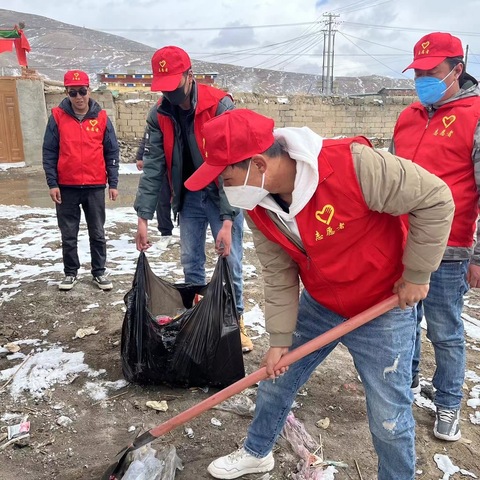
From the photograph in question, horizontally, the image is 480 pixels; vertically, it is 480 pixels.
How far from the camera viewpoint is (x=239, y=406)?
99.3 inches

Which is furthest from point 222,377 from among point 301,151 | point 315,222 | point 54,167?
point 54,167

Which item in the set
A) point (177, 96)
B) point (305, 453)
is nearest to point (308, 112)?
point (177, 96)

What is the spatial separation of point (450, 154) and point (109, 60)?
358 feet

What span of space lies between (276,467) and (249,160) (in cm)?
144

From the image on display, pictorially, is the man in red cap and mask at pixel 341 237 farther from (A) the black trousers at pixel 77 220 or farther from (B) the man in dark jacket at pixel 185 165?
(A) the black trousers at pixel 77 220

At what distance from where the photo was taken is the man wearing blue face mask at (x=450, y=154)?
208 centimetres

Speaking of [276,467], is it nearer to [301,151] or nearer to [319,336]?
[319,336]

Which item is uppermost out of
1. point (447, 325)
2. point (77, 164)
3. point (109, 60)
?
point (109, 60)

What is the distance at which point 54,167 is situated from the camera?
385cm

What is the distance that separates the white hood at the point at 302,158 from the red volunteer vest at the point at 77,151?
2.73 meters

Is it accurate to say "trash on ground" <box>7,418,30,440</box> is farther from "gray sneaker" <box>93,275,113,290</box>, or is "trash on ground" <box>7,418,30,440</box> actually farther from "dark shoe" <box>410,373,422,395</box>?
"dark shoe" <box>410,373,422,395</box>

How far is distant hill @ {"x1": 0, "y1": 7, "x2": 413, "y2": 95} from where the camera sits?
299 feet

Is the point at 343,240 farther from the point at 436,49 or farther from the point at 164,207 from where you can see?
the point at 164,207

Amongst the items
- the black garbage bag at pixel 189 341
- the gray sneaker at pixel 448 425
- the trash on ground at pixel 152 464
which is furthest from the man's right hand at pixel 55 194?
the gray sneaker at pixel 448 425
